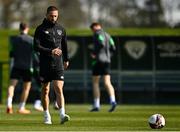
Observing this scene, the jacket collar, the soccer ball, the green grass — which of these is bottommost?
the green grass

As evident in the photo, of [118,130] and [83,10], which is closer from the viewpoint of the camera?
[118,130]

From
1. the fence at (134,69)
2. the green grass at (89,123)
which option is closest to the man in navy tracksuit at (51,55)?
the green grass at (89,123)

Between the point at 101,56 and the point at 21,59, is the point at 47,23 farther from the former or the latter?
the point at 101,56

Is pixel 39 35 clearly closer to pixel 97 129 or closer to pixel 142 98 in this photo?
pixel 97 129

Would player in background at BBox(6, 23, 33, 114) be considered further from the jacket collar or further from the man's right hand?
the man's right hand

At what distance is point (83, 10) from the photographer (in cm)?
8112

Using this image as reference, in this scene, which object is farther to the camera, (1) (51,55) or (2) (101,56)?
(2) (101,56)

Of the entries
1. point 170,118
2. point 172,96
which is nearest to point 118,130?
point 170,118

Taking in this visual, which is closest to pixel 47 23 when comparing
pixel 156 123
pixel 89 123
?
pixel 89 123

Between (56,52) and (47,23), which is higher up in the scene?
(47,23)

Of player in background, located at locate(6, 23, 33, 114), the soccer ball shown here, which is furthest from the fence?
the soccer ball

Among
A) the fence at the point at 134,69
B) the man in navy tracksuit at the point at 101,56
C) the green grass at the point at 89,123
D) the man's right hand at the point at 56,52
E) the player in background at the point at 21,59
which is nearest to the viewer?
the green grass at the point at 89,123

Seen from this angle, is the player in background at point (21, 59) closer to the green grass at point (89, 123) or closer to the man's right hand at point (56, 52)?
the green grass at point (89, 123)

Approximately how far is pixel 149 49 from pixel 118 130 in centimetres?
1624
